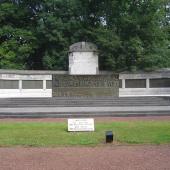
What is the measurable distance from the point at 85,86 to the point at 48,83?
237cm

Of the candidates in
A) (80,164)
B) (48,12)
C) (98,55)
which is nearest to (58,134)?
(80,164)

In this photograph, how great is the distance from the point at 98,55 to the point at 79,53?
1.46m

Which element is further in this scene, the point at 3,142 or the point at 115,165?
the point at 3,142

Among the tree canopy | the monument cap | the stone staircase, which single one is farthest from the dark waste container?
the tree canopy

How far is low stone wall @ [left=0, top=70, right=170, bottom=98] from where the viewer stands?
2712 cm

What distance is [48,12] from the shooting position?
3347 cm

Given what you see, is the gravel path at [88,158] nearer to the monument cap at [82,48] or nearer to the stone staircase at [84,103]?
the stone staircase at [84,103]

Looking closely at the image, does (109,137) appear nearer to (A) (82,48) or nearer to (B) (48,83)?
(B) (48,83)

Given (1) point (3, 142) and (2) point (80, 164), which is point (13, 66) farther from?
(2) point (80, 164)

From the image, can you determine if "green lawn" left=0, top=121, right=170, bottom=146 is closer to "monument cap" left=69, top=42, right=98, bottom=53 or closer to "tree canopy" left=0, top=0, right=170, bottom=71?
"monument cap" left=69, top=42, right=98, bottom=53

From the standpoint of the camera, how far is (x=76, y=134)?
13875 mm

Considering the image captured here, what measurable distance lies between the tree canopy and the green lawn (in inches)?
503

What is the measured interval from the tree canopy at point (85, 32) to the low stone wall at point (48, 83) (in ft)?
2.96

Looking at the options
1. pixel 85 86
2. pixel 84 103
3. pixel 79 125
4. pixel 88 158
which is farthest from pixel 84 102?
pixel 88 158
